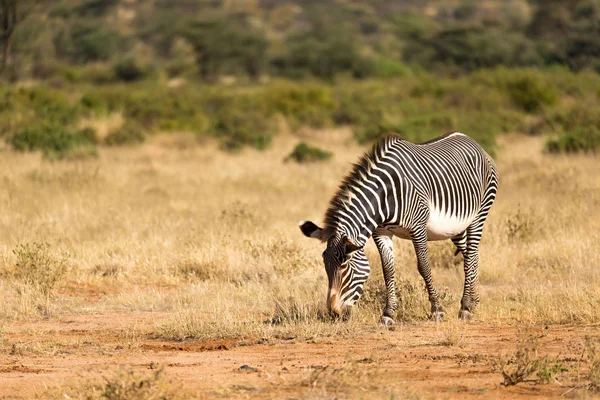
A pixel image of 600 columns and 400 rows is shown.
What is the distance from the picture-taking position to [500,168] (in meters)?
18.6

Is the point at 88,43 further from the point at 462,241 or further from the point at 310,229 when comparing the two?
the point at 310,229

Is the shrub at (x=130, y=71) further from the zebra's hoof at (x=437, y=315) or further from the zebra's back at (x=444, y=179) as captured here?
the zebra's hoof at (x=437, y=315)

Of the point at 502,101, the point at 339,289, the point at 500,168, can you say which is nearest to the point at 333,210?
the point at 339,289

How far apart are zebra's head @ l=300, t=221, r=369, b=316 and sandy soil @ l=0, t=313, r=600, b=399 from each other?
12.7 inches

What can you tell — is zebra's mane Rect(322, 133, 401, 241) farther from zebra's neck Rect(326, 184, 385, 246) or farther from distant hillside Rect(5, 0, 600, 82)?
distant hillside Rect(5, 0, 600, 82)

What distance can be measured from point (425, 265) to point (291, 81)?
39.8m

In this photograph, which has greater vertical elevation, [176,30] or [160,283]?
[176,30]

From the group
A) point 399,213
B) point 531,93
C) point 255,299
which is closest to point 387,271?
point 399,213

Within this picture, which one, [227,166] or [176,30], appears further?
[176,30]

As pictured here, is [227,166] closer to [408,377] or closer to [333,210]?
[333,210]

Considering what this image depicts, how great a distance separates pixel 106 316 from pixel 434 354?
139 inches

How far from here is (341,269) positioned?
7.79 metres

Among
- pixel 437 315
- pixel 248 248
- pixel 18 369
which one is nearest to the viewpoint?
pixel 18 369

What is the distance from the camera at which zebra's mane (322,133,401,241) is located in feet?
26.0
